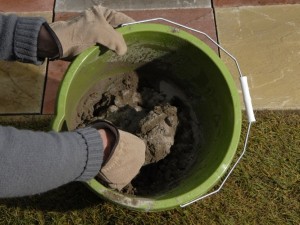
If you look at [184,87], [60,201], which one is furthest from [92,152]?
[60,201]

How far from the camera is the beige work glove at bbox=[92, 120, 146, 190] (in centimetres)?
117

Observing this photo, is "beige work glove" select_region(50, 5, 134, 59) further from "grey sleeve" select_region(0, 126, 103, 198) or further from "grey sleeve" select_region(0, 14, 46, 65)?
"grey sleeve" select_region(0, 126, 103, 198)

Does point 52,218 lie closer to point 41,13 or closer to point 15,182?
point 15,182

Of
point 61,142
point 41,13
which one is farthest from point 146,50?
point 41,13

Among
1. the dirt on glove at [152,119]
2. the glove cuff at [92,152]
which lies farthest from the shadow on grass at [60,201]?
the glove cuff at [92,152]

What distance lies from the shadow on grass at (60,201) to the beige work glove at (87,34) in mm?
674

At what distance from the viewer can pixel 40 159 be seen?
0.97 meters

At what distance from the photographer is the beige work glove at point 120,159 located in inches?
46.2

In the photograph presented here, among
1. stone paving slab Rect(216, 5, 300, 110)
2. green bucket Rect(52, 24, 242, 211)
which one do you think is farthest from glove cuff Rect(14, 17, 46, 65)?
stone paving slab Rect(216, 5, 300, 110)

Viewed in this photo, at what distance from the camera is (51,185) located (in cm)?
103

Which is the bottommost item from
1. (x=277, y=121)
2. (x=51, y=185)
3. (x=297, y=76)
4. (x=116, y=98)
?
(x=277, y=121)

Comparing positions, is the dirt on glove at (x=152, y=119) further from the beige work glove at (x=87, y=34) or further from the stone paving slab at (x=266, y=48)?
the stone paving slab at (x=266, y=48)

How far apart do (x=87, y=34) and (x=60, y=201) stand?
81 cm

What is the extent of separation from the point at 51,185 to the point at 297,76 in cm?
143
